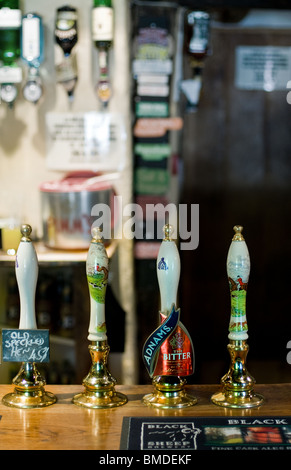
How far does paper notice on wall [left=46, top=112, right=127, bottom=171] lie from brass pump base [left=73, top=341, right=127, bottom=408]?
1763mm

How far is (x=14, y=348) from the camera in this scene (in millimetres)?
1466

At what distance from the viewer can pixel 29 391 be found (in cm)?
149

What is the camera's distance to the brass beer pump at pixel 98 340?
146 cm

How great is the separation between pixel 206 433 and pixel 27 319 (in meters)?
0.48

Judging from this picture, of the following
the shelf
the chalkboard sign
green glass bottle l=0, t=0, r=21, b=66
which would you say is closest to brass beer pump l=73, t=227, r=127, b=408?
the chalkboard sign

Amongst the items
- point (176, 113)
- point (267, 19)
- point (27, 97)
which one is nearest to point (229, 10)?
point (267, 19)

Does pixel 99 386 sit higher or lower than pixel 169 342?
lower

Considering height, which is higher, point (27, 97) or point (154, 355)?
point (27, 97)

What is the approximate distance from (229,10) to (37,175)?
4.56 ft

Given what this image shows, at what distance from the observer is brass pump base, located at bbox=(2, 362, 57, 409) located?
1.48m

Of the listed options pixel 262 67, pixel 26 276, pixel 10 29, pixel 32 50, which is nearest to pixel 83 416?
pixel 26 276

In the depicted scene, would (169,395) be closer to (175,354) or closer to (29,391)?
(175,354)
